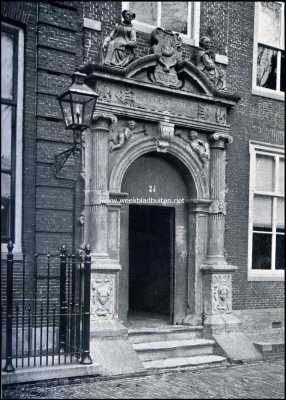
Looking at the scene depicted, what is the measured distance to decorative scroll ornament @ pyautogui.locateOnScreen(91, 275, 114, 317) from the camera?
927 centimetres

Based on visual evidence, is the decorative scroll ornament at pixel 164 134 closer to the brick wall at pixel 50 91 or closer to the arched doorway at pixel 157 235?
the arched doorway at pixel 157 235

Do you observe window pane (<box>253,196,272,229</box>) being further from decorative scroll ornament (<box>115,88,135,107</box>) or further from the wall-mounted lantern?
the wall-mounted lantern

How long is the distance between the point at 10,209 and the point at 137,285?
4686 millimetres

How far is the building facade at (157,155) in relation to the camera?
28.9 ft

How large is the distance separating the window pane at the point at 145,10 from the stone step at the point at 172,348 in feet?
19.9

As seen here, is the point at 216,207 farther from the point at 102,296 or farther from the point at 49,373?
the point at 49,373

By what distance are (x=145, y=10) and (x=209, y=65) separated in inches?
64.8

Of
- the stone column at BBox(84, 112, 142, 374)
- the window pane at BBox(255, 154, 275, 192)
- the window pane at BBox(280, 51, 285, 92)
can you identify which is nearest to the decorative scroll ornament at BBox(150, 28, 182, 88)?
the stone column at BBox(84, 112, 142, 374)

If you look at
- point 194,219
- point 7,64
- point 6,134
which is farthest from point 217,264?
point 7,64

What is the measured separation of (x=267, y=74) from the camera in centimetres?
1244

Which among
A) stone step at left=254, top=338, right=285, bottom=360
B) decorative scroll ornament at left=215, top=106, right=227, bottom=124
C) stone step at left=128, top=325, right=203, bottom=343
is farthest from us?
decorative scroll ornament at left=215, top=106, right=227, bottom=124

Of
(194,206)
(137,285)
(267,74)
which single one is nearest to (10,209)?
(194,206)

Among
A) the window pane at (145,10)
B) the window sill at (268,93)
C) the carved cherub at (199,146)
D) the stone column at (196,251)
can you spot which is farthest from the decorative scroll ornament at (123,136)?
the window sill at (268,93)

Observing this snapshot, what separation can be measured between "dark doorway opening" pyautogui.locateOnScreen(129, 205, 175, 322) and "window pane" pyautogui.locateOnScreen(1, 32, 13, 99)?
413 centimetres
